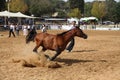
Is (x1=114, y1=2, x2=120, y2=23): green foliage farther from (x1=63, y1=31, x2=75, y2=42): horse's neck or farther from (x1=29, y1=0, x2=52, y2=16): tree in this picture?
(x1=63, y1=31, x2=75, y2=42): horse's neck

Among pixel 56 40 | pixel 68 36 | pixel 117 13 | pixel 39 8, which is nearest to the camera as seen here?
pixel 56 40

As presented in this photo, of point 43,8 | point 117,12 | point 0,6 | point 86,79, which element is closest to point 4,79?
point 86,79

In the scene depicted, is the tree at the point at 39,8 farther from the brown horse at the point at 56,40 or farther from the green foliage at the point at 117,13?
the brown horse at the point at 56,40

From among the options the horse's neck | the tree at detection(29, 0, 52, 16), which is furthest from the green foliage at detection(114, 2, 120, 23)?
the horse's neck

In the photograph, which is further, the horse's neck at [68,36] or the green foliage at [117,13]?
the green foliage at [117,13]

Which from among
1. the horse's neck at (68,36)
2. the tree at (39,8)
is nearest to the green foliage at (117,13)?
the tree at (39,8)

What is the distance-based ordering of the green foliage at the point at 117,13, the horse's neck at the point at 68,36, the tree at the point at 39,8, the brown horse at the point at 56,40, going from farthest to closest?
the tree at the point at 39,8
the green foliage at the point at 117,13
the horse's neck at the point at 68,36
the brown horse at the point at 56,40

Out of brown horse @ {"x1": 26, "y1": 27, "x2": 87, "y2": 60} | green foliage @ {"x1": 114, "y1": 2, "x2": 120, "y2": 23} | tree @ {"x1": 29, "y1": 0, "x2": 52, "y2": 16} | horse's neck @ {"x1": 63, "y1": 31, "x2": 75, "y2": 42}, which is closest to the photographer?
brown horse @ {"x1": 26, "y1": 27, "x2": 87, "y2": 60}

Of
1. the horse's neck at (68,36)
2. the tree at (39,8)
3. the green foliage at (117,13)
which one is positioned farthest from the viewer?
the tree at (39,8)

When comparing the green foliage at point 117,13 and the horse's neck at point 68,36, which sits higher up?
the horse's neck at point 68,36

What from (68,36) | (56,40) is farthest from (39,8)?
(56,40)

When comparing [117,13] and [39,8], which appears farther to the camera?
[39,8]

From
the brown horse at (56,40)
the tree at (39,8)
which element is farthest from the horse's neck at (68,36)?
the tree at (39,8)

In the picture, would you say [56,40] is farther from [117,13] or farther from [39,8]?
[39,8]
